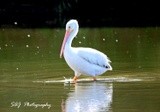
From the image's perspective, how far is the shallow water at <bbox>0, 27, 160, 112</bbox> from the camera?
1096 cm

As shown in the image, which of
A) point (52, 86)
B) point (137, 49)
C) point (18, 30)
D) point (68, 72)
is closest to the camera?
point (52, 86)

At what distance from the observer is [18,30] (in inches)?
1302

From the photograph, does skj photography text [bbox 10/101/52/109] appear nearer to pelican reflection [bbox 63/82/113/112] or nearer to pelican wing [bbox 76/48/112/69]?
pelican reflection [bbox 63/82/113/112]

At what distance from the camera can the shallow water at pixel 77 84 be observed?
36.0 ft

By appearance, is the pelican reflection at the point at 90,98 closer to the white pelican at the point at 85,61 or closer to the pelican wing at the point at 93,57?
the white pelican at the point at 85,61

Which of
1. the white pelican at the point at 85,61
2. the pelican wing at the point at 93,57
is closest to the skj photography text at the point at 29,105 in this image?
the white pelican at the point at 85,61
